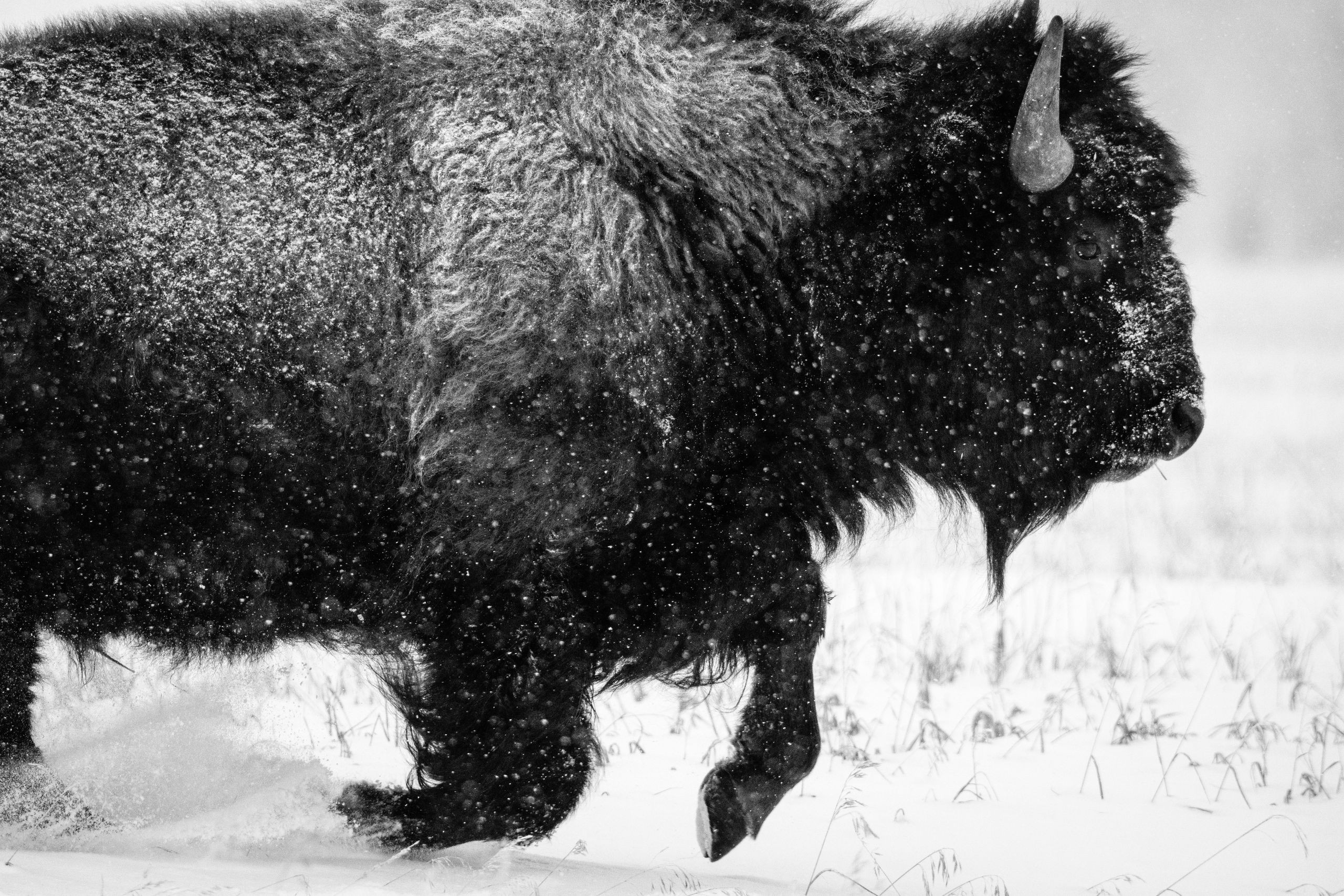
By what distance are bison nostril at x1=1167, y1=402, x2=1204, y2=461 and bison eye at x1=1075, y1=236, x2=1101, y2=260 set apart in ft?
1.46

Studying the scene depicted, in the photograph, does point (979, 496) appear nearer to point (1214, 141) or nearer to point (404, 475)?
point (404, 475)

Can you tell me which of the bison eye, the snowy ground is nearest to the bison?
the bison eye

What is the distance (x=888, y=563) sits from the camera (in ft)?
27.1

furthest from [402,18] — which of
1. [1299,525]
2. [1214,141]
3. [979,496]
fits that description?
[1214,141]

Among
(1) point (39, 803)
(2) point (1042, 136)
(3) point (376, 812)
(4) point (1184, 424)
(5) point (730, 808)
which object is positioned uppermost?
(2) point (1042, 136)

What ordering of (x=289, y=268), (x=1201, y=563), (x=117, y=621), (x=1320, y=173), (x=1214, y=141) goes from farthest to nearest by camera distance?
(x=1214, y=141) < (x=1320, y=173) < (x=1201, y=563) < (x=117, y=621) < (x=289, y=268)

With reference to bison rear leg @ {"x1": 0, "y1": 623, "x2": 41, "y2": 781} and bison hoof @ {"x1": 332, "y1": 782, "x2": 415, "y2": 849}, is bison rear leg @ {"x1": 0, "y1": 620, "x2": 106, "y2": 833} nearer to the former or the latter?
bison rear leg @ {"x1": 0, "y1": 623, "x2": 41, "y2": 781}

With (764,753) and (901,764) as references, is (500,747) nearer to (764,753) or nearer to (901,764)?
(764,753)

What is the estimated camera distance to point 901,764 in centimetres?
424

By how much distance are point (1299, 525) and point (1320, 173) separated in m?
36.3

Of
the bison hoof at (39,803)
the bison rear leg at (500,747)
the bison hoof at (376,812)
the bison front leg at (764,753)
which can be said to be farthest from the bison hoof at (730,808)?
the bison hoof at (39,803)

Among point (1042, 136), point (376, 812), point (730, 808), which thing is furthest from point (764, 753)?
point (1042, 136)

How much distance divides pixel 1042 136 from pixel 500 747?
6.61 feet

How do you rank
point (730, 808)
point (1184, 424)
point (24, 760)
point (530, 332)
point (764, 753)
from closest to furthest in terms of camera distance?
1. point (530, 332)
2. point (730, 808)
3. point (764, 753)
4. point (1184, 424)
5. point (24, 760)
